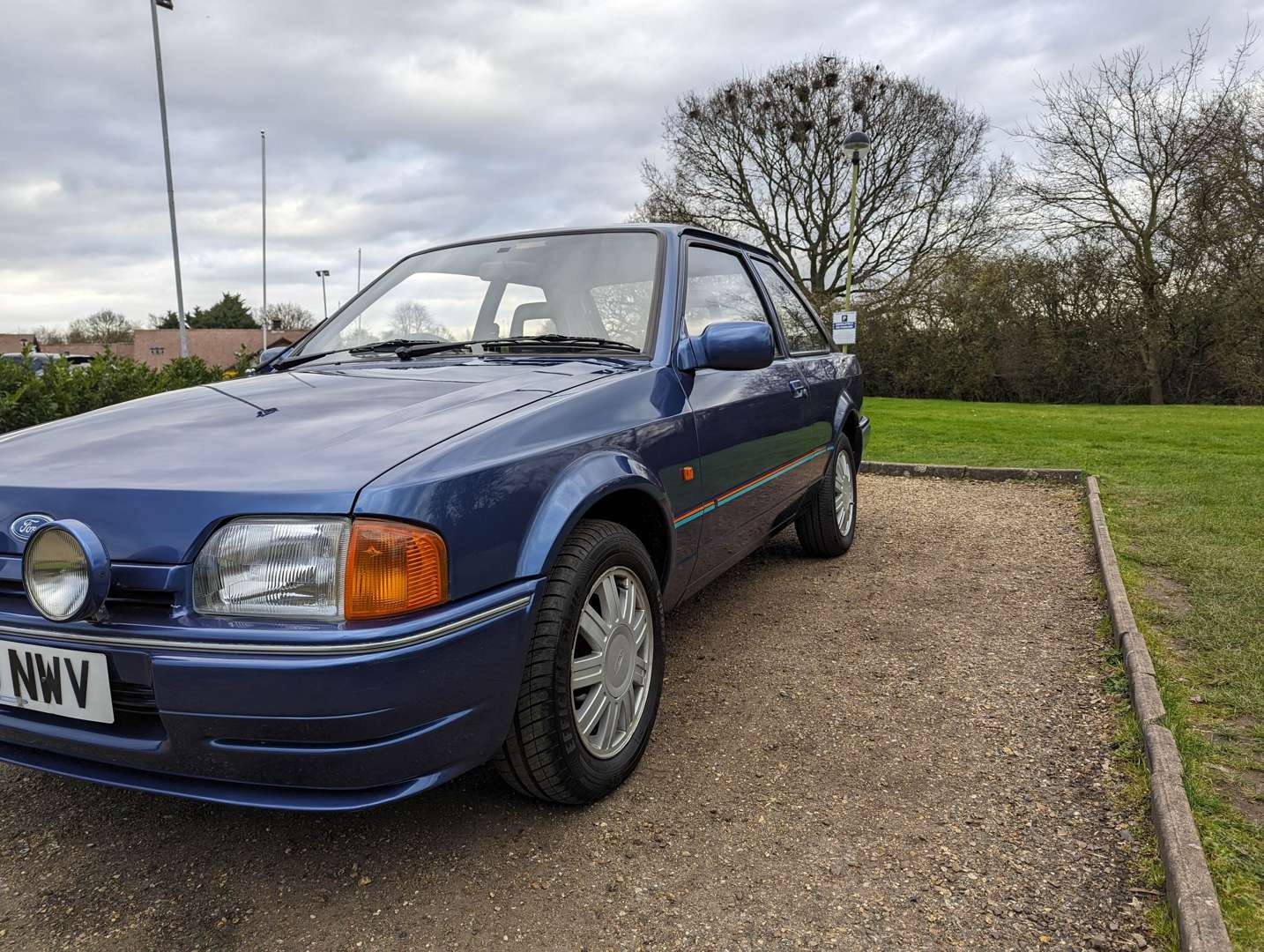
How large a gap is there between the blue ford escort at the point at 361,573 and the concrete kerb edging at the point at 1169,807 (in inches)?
51.5

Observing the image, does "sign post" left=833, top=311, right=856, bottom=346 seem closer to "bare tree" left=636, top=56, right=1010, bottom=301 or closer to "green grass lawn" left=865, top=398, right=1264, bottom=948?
"green grass lawn" left=865, top=398, right=1264, bottom=948

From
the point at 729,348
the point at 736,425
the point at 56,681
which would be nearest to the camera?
the point at 56,681

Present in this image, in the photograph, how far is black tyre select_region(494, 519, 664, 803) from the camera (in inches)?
76.6

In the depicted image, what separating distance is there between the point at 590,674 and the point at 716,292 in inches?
72.4

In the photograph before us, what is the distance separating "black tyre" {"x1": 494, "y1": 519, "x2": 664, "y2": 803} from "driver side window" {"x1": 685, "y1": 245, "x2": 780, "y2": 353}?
3.60 feet

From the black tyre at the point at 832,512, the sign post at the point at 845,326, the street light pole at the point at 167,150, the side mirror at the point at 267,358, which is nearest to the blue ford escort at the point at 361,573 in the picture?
the side mirror at the point at 267,358

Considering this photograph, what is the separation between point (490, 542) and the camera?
5.86 feet

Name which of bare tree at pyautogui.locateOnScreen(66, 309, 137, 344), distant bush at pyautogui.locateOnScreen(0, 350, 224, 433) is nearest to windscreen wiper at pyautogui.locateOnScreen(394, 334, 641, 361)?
distant bush at pyautogui.locateOnScreen(0, 350, 224, 433)

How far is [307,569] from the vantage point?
5.25 ft

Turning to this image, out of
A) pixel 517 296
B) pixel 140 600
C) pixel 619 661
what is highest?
pixel 517 296

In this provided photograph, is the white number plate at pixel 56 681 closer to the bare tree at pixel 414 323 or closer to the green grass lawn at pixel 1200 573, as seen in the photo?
the bare tree at pixel 414 323

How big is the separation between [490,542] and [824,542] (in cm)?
326

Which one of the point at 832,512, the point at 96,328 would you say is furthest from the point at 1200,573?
the point at 96,328

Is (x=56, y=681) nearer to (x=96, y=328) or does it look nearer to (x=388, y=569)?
(x=388, y=569)
